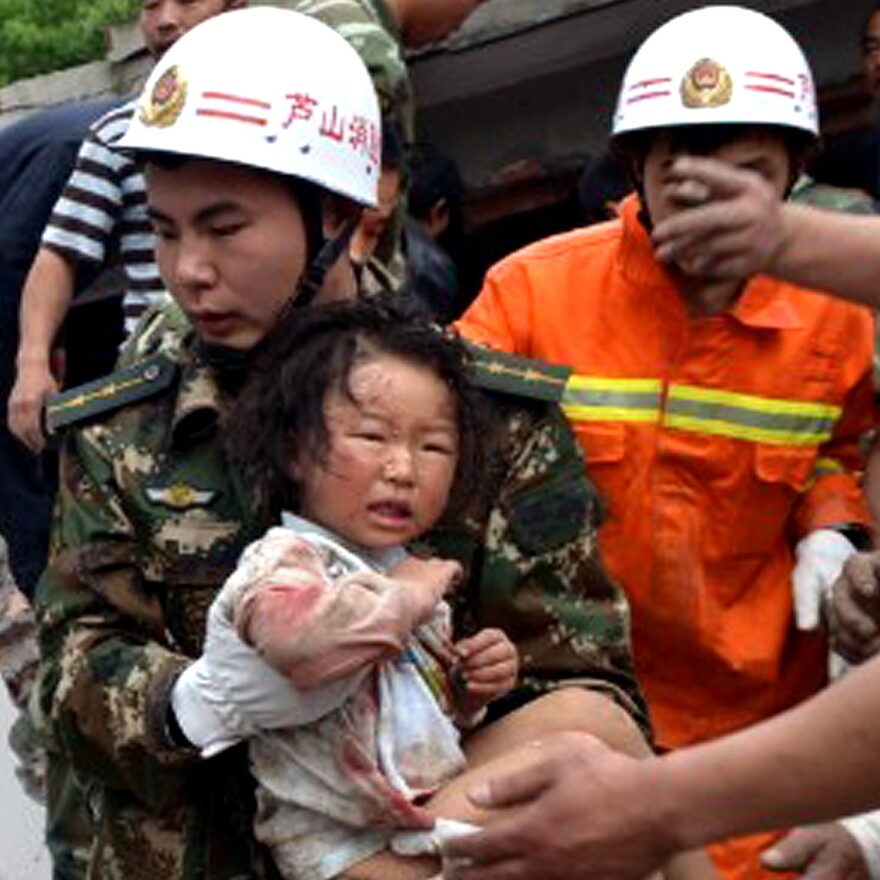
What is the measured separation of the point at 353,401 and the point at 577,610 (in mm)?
470

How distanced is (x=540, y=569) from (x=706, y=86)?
120 centimetres

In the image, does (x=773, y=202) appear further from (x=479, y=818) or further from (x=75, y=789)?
(x=75, y=789)

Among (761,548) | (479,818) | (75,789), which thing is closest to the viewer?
(479,818)

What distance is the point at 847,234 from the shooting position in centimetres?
320

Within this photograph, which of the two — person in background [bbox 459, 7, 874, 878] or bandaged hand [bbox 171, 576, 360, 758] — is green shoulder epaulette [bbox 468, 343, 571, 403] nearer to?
bandaged hand [bbox 171, 576, 360, 758]

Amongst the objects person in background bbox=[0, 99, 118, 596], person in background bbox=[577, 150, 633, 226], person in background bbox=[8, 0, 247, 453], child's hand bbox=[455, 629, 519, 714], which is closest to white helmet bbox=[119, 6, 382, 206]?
child's hand bbox=[455, 629, 519, 714]

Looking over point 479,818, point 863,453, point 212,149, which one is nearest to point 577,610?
point 479,818

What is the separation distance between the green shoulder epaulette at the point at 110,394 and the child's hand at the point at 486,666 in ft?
2.01

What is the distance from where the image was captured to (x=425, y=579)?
2787 millimetres

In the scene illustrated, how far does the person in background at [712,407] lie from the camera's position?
3.95 meters

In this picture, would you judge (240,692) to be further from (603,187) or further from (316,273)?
(603,187)

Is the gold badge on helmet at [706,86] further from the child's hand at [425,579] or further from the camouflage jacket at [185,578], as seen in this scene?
the child's hand at [425,579]

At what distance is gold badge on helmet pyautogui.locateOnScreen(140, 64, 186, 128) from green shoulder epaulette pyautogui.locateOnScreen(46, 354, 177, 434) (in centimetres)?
34

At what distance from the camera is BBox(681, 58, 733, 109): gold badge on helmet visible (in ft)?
12.8
